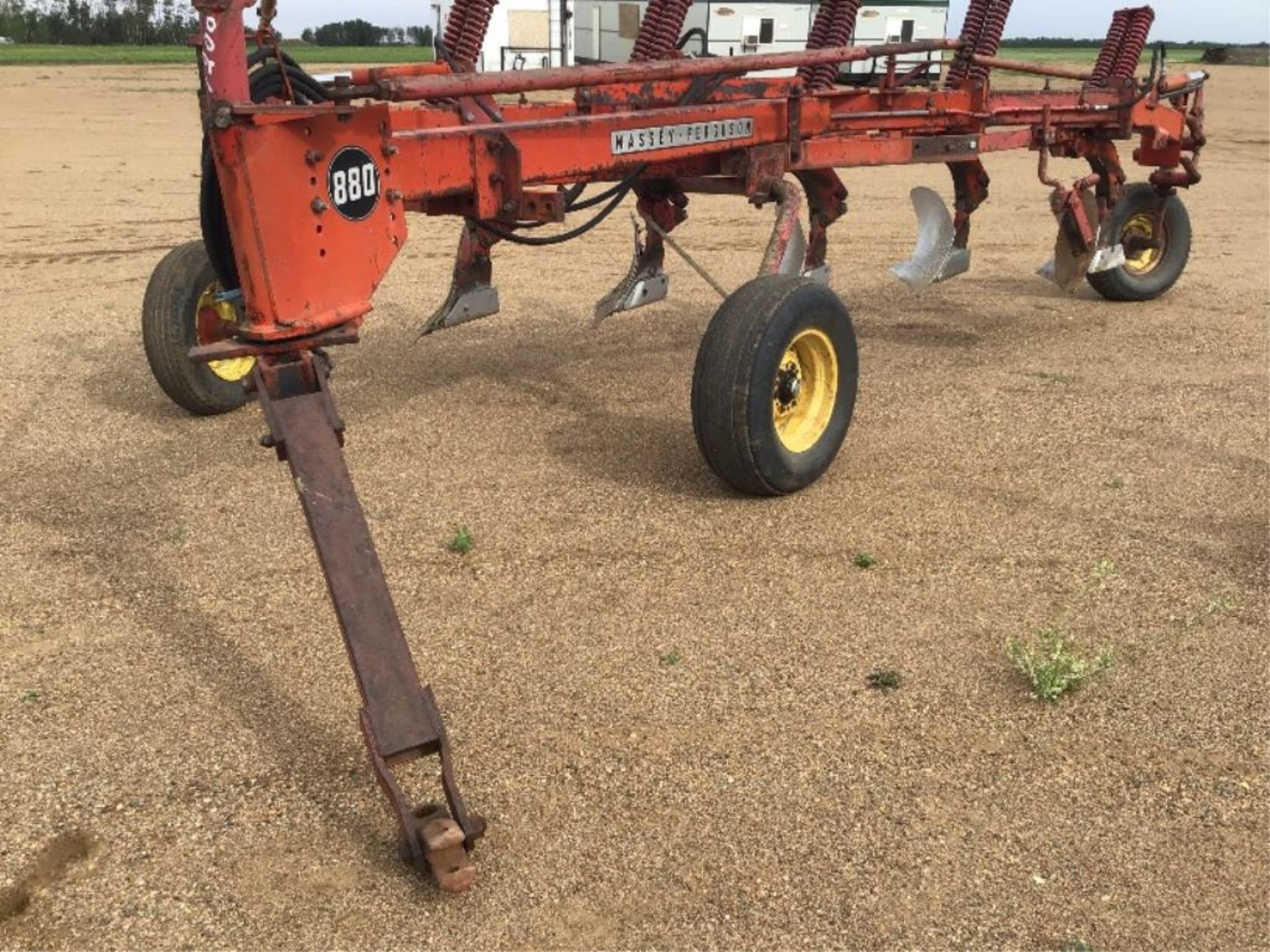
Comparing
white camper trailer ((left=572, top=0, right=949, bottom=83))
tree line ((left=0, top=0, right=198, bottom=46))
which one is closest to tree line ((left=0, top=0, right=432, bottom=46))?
tree line ((left=0, top=0, right=198, bottom=46))

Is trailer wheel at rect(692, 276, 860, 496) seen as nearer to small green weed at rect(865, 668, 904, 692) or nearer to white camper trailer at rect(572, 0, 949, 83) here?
small green weed at rect(865, 668, 904, 692)

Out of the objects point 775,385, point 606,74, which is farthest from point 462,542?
point 606,74

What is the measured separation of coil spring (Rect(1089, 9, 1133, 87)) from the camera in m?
7.18

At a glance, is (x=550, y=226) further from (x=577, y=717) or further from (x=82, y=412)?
(x=577, y=717)

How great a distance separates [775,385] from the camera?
167 inches

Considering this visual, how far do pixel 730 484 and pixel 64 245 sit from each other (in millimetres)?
7195

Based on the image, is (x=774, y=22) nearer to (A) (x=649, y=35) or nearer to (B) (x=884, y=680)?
(A) (x=649, y=35)

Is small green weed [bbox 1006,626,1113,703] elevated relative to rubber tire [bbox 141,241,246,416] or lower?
lower

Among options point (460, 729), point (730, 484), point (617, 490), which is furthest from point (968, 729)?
point (617, 490)

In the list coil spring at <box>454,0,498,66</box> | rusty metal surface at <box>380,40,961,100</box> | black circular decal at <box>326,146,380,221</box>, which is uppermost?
coil spring at <box>454,0,498,66</box>

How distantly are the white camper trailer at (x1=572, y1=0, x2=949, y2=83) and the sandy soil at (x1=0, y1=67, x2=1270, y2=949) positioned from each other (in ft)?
21.6

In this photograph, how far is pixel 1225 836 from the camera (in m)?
2.71

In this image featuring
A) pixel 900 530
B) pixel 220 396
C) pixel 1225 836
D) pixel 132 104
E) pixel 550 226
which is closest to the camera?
pixel 1225 836

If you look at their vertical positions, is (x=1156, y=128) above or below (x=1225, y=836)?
above
